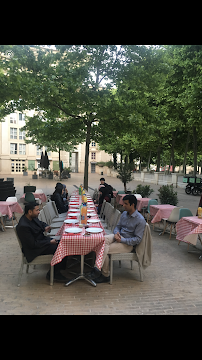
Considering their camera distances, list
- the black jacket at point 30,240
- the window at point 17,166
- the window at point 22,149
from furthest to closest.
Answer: the window at point 22,149 → the window at point 17,166 → the black jacket at point 30,240

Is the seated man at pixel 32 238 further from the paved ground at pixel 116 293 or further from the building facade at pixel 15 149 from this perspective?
the building facade at pixel 15 149

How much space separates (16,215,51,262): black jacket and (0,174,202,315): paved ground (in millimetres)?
572

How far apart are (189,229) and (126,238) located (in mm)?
2159

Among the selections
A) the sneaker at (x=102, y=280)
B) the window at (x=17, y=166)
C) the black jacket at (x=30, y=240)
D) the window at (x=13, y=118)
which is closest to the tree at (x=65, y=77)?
the black jacket at (x=30, y=240)

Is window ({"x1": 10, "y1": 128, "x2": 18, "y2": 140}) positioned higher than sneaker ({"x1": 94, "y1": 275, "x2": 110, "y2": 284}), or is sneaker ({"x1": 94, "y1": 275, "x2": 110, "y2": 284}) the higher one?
window ({"x1": 10, "y1": 128, "x2": 18, "y2": 140})

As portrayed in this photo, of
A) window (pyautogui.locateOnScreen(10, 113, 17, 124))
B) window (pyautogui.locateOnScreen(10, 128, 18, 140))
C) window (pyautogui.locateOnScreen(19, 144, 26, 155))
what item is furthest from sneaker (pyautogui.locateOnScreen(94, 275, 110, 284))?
window (pyautogui.locateOnScreen(19, 144, 26, 155))

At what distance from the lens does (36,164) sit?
52.1 metres

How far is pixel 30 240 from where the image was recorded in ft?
14.9

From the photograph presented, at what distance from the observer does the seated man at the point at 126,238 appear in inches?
193

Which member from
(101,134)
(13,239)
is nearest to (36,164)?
(101,134)

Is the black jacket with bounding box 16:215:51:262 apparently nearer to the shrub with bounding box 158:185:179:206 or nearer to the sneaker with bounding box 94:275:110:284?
the sneaker with bounding box 94:275:110:284

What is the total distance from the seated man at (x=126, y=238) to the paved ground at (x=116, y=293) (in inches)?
11.2

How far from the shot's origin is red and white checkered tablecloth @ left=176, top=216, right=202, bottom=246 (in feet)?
20.0
